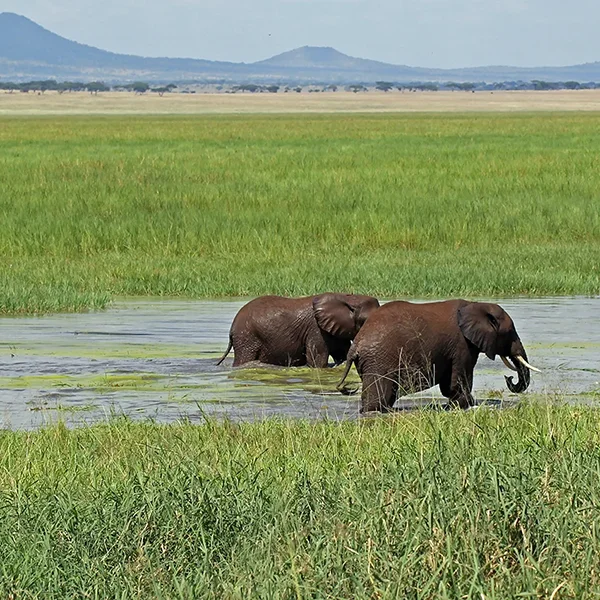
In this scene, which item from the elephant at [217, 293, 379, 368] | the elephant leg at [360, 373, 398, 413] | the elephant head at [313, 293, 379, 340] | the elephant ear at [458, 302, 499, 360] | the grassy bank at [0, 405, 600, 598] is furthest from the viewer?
the elephant at [217, 293, 379, 368]

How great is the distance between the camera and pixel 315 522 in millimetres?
4887

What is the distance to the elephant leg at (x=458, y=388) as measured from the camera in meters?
9.28

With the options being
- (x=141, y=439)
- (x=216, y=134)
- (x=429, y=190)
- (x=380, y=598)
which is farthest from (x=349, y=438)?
(x=216, y=134)

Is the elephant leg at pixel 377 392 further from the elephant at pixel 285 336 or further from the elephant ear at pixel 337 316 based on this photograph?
the elephant at pixel 285 336

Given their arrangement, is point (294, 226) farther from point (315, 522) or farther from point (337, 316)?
point (315, 522)

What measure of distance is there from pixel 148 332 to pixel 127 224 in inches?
316

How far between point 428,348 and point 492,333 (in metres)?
0.46

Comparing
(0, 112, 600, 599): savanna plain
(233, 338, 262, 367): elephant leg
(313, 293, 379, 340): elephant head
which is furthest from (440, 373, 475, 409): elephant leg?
(233, 338, 262, 367): elephant leg

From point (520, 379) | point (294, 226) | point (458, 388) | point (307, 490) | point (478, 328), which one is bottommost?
point (294, 226)

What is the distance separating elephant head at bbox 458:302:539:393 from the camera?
9203mm


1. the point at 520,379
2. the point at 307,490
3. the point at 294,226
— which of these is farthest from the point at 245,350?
the point at 294,226

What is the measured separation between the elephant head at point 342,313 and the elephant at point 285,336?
0.03 metres

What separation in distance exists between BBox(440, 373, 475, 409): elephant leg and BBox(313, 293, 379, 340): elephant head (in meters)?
1.43

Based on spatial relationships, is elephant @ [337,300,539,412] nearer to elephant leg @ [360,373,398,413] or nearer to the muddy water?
elephant leg @ [360,373,398,413]
